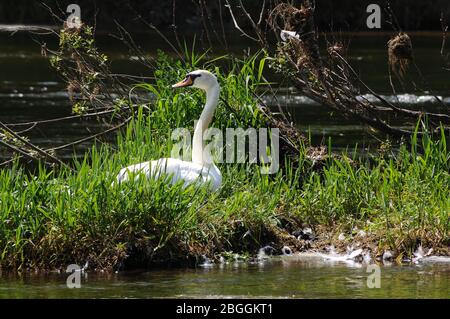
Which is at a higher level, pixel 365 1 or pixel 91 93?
pixel 365 1

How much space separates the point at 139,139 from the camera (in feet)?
31.4

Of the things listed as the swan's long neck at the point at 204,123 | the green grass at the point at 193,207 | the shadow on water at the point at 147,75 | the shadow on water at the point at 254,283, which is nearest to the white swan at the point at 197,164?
the swan's long neck at the point at 204,123

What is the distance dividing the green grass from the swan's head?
53 cm

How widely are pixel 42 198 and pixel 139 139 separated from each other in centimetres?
159

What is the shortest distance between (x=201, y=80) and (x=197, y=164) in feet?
3.21

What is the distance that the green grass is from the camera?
7.96 metres

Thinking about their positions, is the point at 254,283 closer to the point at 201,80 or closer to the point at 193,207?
the point at 193,207

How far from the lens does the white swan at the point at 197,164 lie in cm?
857

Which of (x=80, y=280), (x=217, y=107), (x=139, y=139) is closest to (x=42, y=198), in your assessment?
(x=80, y=280)

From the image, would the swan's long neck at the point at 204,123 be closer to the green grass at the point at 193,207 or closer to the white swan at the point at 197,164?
the white swan at the point at 197,164

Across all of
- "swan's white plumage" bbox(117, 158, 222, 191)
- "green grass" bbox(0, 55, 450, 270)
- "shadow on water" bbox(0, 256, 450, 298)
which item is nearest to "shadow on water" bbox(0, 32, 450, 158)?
"green grass" bbox(0, 55, 450, 270)

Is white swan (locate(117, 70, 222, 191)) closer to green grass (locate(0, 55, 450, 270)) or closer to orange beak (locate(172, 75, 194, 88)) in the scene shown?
orange beak (locate(172, 75, 194, 88))

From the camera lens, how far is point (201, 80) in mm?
9773
